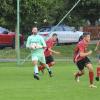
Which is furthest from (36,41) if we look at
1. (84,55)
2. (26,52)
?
(26,52)

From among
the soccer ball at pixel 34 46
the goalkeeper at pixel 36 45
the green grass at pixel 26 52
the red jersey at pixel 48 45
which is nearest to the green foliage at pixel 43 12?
the green grass at pixel 26 52

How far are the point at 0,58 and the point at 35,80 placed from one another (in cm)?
1713

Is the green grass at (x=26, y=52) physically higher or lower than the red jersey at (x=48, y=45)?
lower

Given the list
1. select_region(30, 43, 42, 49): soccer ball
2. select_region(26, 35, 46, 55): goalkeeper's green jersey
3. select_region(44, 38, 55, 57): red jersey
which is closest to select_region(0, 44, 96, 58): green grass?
select_region(44, 38, 55, 57): red jersey

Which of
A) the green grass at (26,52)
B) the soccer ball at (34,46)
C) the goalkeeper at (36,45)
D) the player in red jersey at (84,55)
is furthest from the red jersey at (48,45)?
the green grass at (26,52)

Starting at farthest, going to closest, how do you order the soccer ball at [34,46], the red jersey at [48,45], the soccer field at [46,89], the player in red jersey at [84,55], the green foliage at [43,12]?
the green foliage at [43,12] < the red jersey at [48,45] < the soccer ball at [34,46] < the player in red jersey at [84,55] < the soccer field at [46,89]

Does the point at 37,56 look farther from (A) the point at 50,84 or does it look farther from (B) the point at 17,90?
(B) the point at 17,90

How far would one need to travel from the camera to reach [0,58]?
38062 millimetres

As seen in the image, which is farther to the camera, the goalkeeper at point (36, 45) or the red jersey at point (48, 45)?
the red jersey at point (48, 45)

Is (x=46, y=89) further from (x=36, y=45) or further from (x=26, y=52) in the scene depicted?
(x=26, y=52)

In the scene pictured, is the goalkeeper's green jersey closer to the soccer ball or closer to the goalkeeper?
the goalkeeper

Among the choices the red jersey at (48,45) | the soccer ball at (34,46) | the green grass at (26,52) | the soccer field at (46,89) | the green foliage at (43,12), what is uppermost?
the green foliage at (43,12)

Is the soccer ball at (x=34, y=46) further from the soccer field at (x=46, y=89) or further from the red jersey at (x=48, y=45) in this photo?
the red jersey at (x=48, y=45)

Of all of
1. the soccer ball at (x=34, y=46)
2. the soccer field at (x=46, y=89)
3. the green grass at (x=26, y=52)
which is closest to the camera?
the soccer field at (x=46, y=89)
